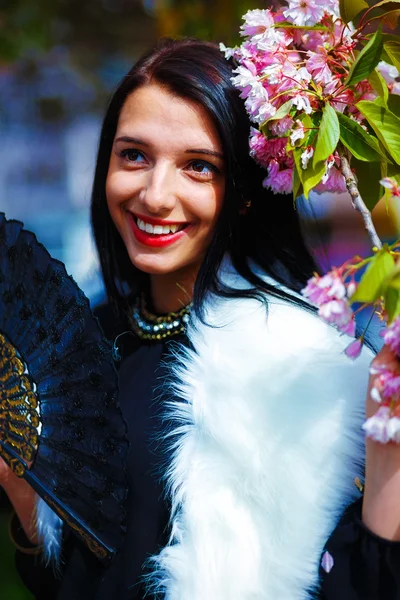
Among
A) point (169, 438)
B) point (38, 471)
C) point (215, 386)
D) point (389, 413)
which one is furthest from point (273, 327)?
point (38, 471)

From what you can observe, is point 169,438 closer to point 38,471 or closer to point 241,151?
point 38,471

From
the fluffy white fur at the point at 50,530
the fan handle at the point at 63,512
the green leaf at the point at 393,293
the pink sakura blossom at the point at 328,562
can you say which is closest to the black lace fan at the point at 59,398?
the fan handle at the point at 63,512

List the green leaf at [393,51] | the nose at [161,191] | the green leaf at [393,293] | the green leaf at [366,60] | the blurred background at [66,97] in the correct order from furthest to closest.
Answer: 1. the blurred background at [66,97]
2. the nose at [161,191]
3. the green leaf at [393,51]
4. the green leaf at [366,60]
5. the green leaf at [393,293]

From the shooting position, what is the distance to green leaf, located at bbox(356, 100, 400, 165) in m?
1.39

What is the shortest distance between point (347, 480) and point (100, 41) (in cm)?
275

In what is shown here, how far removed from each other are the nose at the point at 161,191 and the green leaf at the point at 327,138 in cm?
35

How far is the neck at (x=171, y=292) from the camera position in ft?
5.90

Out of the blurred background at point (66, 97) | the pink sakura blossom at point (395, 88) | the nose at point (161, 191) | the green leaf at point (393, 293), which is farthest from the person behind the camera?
the blurred background at point (66, 97)

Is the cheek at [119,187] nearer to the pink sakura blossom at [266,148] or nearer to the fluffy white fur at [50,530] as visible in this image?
the pink sakura blossom at [266,148]

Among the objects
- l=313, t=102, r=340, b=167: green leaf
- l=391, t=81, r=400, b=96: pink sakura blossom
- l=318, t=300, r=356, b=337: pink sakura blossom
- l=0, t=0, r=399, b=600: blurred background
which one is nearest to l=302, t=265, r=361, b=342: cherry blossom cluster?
l=318, t=300, r=356, b=337: pink sakura blossom

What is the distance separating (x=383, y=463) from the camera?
124cm

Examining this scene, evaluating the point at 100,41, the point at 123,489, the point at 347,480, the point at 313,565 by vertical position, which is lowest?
the point at 313,565

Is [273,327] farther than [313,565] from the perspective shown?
Yes

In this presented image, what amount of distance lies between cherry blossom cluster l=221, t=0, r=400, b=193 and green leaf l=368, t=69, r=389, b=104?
49 millimetres
